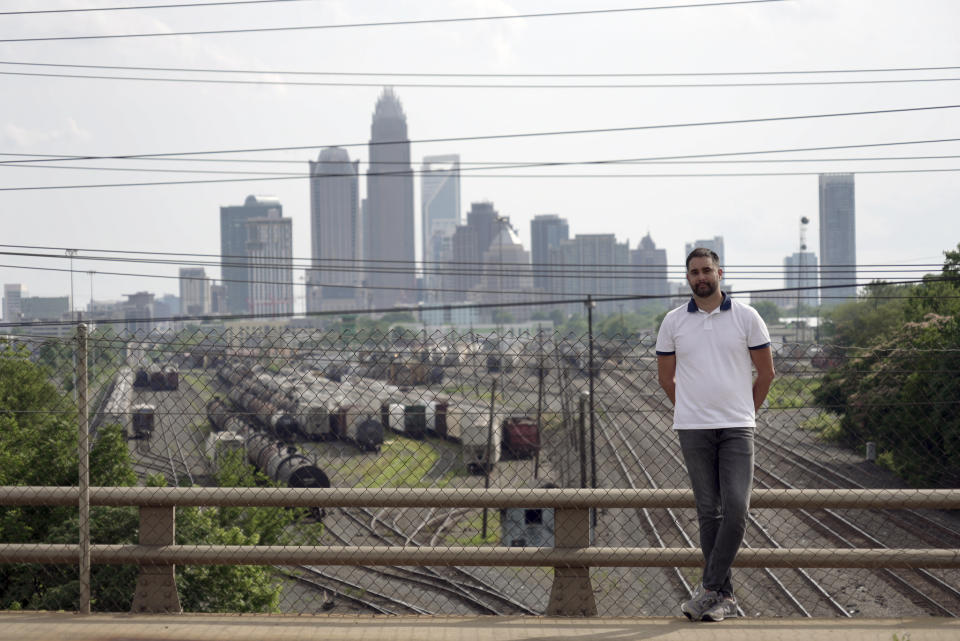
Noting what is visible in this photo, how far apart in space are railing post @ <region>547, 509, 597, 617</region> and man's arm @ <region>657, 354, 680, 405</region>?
830 millimetres

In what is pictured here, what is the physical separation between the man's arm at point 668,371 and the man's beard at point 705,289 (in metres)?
0.36

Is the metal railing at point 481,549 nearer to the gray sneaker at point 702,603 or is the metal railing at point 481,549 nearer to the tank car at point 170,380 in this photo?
the gray sneaker at point 702,603

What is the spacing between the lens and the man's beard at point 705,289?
4559 millimetres

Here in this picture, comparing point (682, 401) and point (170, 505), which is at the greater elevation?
point (682, 401)

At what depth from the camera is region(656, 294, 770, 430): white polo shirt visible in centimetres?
450

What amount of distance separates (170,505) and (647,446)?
26.3m

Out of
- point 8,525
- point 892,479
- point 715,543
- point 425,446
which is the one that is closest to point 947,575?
point 892,479

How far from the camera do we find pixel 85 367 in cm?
471

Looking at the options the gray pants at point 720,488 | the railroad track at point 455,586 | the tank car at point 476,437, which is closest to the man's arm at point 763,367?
the gray pants at point 720,488

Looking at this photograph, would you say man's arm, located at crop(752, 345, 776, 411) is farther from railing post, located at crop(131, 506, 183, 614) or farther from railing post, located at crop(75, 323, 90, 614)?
railing post, located at crop(75, 323, 90, 614)

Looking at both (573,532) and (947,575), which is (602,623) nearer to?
(573,532)

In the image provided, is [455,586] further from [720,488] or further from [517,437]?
[720,488]

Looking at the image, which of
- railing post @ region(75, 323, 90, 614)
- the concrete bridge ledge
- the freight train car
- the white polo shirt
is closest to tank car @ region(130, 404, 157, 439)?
railing post @ region(75, 323, 90, 614)

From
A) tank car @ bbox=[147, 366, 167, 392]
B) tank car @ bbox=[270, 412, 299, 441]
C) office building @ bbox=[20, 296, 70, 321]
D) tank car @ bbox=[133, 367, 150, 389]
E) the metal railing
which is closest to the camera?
the metal railing
